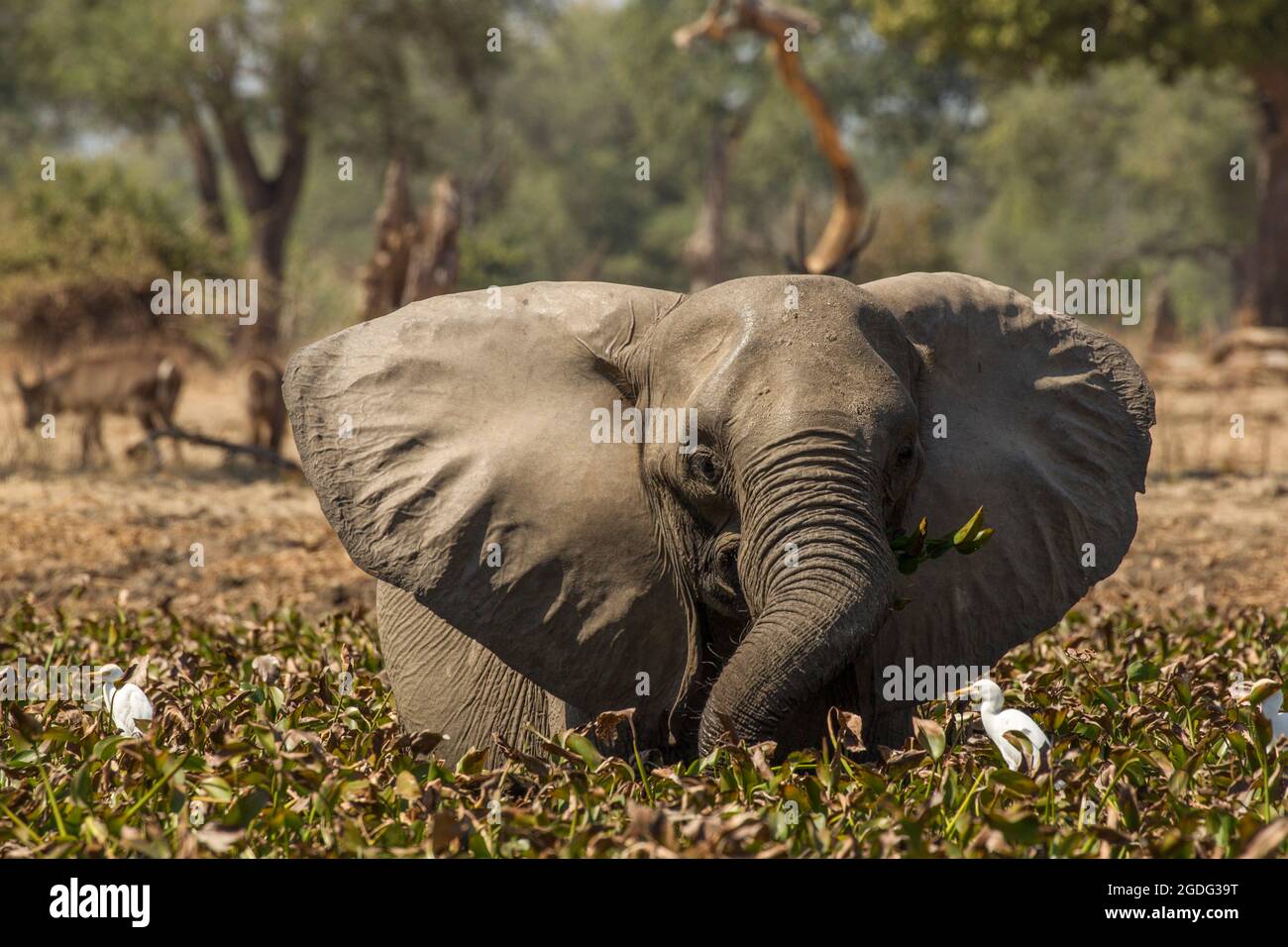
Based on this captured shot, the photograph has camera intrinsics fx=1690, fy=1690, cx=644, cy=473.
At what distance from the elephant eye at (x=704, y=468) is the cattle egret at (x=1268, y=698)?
1.71 metres

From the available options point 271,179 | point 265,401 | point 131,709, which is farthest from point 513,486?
point 271,179

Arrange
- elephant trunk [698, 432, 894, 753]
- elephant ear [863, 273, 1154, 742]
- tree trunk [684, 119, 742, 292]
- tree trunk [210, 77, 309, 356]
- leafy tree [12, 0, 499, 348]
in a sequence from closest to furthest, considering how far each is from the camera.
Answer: elephant trunk [698, 432, 894, 753] < elephant ear [863, 273, 1154, 742] < leafy tree [12, 0, 499, 348] < tree trunk [210, 77, 309, 356] < tree trunk [684, 119, 742, 292]

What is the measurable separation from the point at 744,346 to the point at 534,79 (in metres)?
51.3

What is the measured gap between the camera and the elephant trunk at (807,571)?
3.56m

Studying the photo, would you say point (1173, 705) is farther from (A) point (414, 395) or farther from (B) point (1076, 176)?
(B) point (1076, 176)

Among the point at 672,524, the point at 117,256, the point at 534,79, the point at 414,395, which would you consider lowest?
the point at 672,524

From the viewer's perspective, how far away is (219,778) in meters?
4.07

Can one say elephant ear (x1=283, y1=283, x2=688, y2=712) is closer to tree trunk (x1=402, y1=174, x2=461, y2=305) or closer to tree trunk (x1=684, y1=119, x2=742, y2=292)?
tree trunk (x1=402, y1=174, x2=461, y2=305)

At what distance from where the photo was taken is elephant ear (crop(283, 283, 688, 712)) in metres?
4.09

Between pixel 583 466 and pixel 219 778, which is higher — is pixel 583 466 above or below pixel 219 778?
above

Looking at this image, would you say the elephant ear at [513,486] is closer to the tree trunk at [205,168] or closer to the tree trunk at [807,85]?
the tree trunk at [807,85]

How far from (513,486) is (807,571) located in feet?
2.84

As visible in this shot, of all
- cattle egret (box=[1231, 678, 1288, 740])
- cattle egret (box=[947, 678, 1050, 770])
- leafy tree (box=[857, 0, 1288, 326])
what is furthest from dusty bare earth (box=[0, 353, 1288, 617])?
leafy tree (box=[857, 0, 1288, 326])

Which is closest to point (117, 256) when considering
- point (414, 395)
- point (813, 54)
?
point (414, 395)
